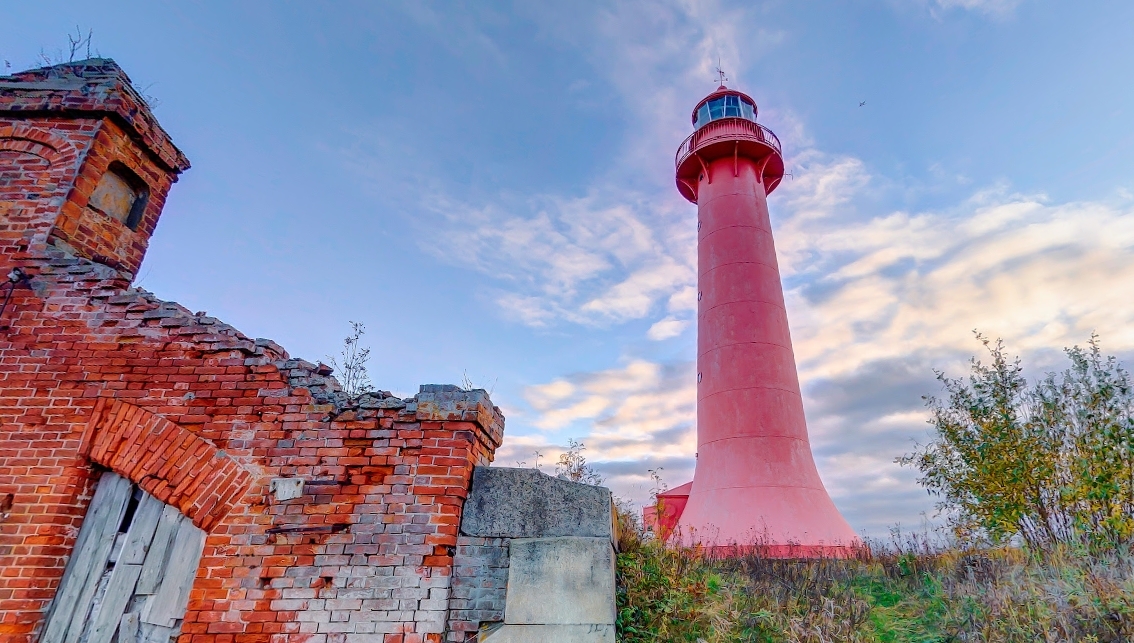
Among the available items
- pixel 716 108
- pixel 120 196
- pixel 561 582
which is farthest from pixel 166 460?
pixel 716 108

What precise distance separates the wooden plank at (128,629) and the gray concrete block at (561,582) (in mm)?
2638

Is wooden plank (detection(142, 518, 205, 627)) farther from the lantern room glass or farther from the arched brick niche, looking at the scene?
the lantern room glass

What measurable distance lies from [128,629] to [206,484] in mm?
1113

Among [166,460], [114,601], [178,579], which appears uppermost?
[166,460]

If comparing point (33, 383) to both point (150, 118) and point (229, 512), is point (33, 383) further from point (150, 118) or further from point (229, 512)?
point (150, 118)

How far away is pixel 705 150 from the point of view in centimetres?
1316

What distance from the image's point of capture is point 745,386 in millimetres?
10227

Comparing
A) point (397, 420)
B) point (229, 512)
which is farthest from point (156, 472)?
point (397, 420)

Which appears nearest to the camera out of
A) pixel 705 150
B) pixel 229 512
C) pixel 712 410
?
pixel 229 512

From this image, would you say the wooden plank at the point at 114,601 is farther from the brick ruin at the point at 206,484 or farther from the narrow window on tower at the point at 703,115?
the narrow window on tower at the point at 703,115

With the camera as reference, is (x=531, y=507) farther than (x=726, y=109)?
No

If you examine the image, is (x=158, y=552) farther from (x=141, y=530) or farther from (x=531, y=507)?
(x=531, y=507)

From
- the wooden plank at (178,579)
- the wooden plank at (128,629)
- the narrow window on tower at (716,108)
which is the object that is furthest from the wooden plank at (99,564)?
the narrow window on tower at (716,108)

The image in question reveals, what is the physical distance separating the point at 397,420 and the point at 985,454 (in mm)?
6997
